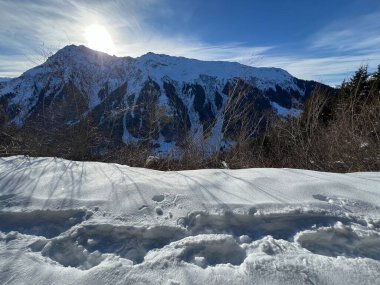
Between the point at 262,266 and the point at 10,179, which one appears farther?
the point at 10,179

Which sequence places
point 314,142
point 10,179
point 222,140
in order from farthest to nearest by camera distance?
point 314,142, point 222,140, point 10,179

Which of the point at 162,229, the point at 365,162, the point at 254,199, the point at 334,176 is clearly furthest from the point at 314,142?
the point at 162,229

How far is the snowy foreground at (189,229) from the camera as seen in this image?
1819 millimetres

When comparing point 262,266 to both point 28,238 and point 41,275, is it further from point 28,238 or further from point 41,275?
point 28,238

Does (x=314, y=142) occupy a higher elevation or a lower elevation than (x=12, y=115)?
lower

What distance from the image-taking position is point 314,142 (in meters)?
8.74

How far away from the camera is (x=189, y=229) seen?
2252 mm

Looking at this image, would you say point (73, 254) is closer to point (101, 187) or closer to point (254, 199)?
point (101, 187)

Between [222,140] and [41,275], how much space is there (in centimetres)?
596

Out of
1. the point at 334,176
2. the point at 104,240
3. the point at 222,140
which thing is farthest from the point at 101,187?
the point at 222,140

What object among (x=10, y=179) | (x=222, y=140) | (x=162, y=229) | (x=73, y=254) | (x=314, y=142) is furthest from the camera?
(x=314, y=142)

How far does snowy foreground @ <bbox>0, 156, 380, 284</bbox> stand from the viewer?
1819 millimetres

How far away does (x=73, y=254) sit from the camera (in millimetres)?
2080

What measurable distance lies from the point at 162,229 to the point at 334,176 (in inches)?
71.9
